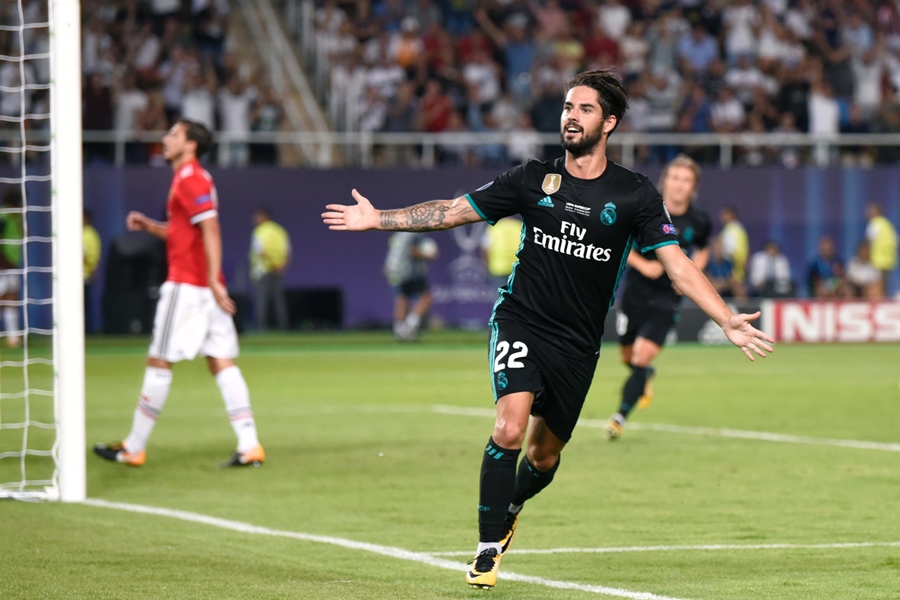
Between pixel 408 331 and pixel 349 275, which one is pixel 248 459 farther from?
pixel 349 275

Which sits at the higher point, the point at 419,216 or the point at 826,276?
the point at 419,216

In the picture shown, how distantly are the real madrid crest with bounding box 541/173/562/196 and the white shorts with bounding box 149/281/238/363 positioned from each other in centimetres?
456

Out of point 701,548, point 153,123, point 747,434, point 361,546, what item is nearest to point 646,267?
point 747,434

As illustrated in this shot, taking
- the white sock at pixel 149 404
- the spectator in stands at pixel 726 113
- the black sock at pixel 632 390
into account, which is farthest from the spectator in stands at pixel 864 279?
the white sock at pixel 149 404

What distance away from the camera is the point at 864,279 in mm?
29484

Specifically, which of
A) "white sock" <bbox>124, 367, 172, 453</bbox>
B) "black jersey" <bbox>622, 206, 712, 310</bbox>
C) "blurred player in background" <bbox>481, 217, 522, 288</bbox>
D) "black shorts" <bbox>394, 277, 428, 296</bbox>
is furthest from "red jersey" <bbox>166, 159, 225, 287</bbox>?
"black shorts" <bbox>394, 277, 428, 296</bbox>

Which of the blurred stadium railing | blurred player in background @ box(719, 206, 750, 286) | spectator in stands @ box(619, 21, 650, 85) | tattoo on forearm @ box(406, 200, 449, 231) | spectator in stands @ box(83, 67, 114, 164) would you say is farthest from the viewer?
spectator in stands @ box(619, 21, 650, 85)

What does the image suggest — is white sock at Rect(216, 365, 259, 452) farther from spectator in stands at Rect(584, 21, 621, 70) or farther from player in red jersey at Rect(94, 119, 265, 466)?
spectator in stands at Rect(584, 21, 621, 70)

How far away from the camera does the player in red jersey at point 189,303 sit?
10484mm

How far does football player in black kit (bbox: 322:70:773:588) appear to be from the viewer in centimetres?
641

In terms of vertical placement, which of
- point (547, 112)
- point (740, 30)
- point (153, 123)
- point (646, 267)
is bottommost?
point (646, 267)

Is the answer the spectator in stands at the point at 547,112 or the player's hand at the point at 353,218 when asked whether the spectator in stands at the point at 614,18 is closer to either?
the spectator in stands at the point at 547,112

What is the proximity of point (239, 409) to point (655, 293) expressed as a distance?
408cm

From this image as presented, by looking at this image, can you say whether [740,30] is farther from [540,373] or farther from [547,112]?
[540,373]
